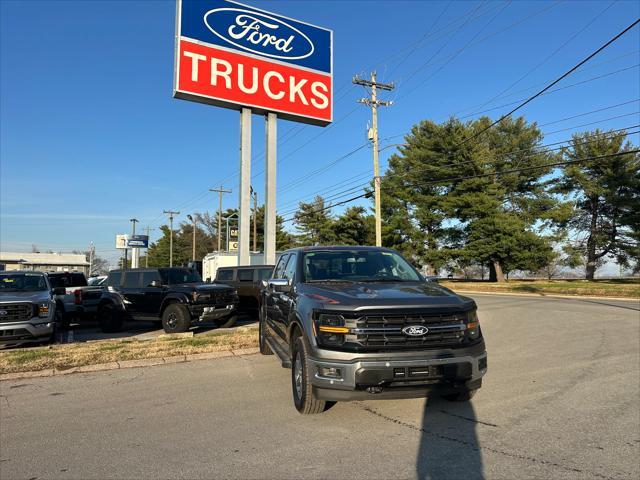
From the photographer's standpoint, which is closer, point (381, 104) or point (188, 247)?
point (381, 104)

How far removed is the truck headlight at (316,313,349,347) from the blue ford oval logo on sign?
12421 millimetres

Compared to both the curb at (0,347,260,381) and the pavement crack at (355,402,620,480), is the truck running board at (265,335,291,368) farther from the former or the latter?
the curb at (0,347,260,381)

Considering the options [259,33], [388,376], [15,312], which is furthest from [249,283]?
[388,376]

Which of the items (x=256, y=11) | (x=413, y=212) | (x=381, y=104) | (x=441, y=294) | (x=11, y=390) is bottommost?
(x=11, y=390)

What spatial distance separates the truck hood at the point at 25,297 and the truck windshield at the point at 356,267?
6.39m

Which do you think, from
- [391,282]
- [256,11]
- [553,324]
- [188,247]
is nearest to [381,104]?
[256,11]

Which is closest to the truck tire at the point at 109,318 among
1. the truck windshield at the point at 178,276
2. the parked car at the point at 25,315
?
the truck windshield at the point at 178,276

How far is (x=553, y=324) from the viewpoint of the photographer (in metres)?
12.5

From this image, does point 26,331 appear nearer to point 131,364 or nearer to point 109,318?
point 131,364

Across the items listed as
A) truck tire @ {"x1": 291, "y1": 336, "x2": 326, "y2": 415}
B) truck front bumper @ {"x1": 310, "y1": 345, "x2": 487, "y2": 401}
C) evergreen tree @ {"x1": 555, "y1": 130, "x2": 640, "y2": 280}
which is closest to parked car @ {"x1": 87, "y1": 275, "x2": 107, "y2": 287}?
truck tire @ {"x1": 291, "y1": 336, "x2": 326, "y2": 415}

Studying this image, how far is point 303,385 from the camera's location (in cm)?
487

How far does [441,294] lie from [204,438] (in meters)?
2.80

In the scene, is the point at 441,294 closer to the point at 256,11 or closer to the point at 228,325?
the point at 228,325

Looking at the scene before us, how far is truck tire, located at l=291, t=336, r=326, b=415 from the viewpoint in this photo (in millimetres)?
4707
